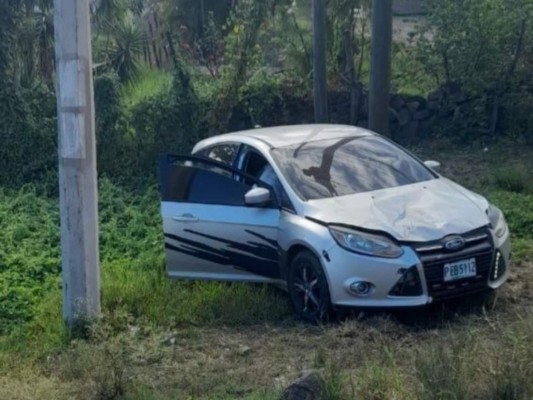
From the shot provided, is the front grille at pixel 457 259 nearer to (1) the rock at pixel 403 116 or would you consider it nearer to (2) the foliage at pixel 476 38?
(2) the foliage at pixel 476 38

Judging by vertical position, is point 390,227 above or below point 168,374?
above

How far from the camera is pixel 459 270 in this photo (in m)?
8.06

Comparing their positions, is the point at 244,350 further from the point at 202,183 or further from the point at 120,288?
the point at 202,183

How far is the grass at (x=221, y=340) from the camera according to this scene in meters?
5.74

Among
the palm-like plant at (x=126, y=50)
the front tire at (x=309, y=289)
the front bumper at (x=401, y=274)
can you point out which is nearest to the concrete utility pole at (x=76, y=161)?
the front tire at (x=309, y=289)

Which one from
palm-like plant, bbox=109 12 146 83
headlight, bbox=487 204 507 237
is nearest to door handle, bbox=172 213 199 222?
headlight, bbox=487 204 507 237

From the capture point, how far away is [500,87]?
15633 mm

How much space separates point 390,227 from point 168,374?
2.24 meters

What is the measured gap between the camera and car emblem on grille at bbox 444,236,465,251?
8.03m

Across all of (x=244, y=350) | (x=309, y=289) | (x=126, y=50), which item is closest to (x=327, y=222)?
(x=309, y=289)

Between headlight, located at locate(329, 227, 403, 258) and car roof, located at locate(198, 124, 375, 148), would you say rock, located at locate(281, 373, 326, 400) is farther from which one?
car roof, located at locate(198, 124, 375, 148)

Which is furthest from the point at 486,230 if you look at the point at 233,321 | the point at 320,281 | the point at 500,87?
the point at 500,87

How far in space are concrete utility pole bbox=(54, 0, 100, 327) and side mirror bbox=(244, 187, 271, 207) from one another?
1.36 metres

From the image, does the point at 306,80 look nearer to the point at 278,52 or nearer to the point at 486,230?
the point at 278,52
